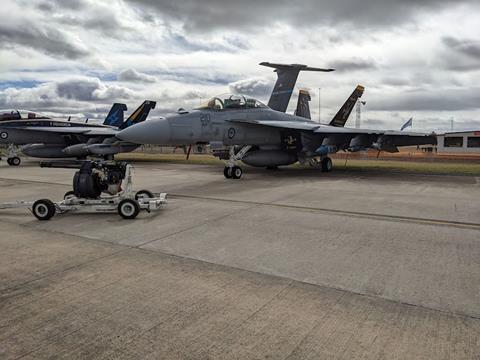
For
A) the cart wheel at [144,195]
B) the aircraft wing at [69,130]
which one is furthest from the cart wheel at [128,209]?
the aircraft wing at [69,130]

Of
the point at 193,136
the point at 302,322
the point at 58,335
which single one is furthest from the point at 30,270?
the point at 193,136

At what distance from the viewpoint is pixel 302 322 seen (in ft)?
10.7

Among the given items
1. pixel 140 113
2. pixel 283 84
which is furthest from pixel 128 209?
pixel 140 113

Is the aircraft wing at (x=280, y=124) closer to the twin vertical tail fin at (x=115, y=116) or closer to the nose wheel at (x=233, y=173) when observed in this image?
the nose wheel at (x=233, y=173)

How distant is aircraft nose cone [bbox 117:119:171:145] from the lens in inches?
445

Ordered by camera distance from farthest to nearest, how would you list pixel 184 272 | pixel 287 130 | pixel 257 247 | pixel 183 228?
pixel 287 130 < pixel 183 228 < pixel 257 247 < pixel 184 272

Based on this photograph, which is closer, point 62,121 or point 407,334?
point 407,334

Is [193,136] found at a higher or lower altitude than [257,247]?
higher

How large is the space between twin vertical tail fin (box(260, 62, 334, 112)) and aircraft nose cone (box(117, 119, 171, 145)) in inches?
463

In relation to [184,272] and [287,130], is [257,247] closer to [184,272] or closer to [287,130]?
[184,272]

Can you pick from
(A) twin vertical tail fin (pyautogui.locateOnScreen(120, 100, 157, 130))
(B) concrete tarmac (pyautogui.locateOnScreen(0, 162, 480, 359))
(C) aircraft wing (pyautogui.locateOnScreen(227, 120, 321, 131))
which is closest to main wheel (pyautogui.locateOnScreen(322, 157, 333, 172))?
(C) aircraft wing (pyautogui.locateOnScreen(227, 120, 321, 131))

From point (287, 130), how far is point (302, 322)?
13.4m

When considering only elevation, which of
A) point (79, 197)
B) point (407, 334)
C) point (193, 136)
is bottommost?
point (407, 334)

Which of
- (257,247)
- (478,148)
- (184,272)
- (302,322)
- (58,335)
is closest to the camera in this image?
Result: (58,335)
